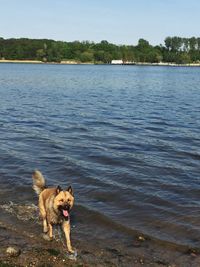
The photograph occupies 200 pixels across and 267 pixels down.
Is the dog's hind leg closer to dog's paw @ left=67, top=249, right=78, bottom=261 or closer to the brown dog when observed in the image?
the brown dog

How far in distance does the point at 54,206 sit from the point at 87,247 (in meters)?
1.35

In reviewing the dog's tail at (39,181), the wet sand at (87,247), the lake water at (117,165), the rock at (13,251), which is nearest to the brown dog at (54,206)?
the dog's tail at (39,181)

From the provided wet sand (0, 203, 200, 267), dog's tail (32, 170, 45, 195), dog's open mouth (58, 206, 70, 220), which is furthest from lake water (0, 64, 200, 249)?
dog's open mouth (58, 206, 70, 220)

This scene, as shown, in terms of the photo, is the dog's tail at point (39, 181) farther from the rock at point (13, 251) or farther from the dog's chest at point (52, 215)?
the rock at point (13, 251)

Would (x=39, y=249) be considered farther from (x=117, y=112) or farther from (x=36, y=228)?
(x=117, y=112)

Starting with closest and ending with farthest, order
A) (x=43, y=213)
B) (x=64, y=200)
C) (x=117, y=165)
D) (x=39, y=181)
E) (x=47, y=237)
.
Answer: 1. (x=64, y=200)
2. (x=47, y=237)
3. (x=43, y=213)
4. (x=39, y=181)
5. (x=117, y=165)

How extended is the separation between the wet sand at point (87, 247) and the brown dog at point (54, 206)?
38 cm

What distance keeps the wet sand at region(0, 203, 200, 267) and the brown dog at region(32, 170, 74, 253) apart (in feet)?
1.23

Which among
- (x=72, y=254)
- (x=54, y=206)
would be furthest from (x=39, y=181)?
(x=72, y=254)

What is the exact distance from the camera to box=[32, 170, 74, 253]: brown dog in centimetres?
936

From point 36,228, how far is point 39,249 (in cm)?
157

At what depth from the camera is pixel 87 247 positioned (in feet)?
33.0

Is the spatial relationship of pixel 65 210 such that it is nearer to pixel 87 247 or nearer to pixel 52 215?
pixel 52 215

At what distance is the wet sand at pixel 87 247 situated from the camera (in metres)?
9.09
